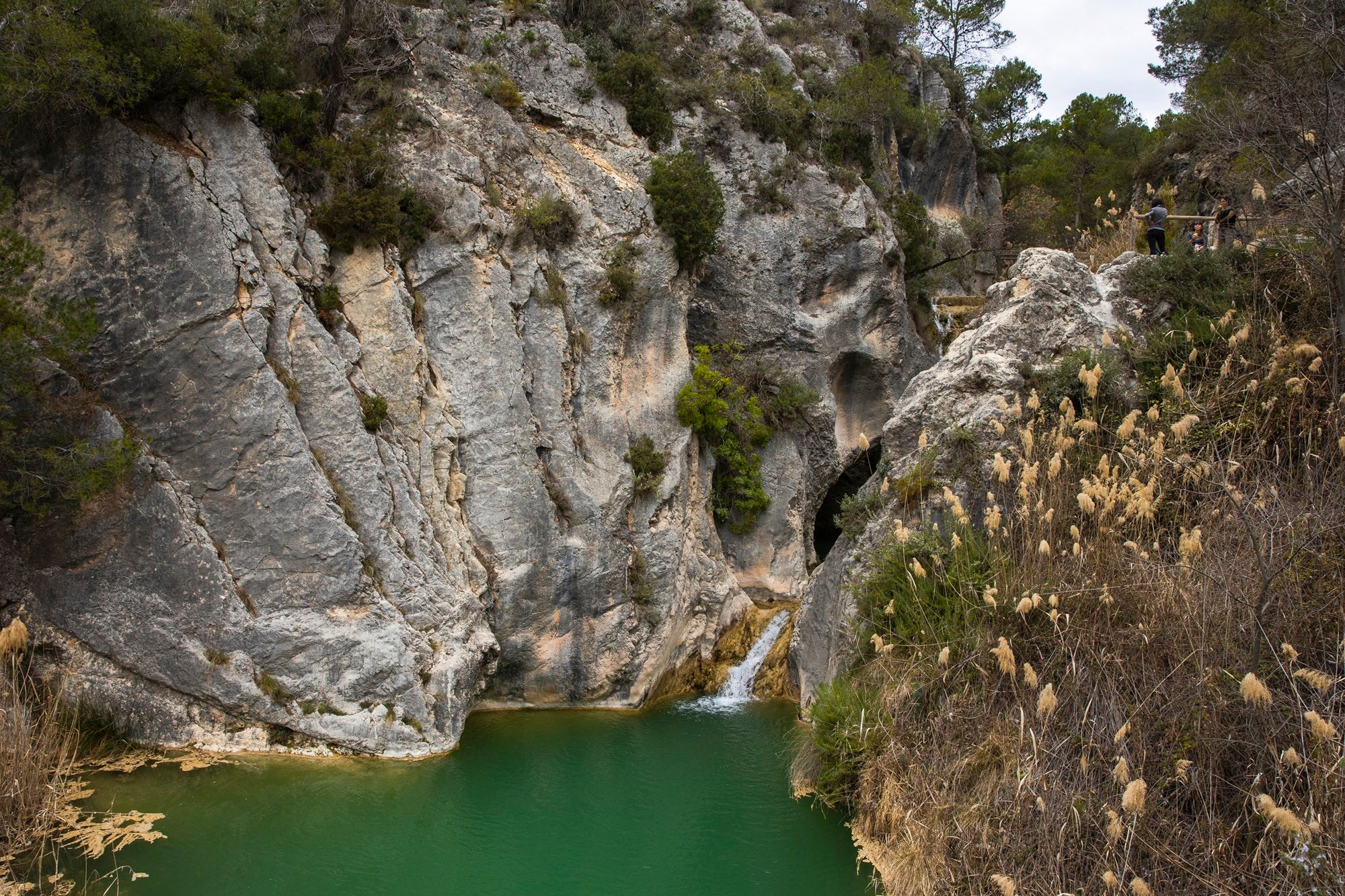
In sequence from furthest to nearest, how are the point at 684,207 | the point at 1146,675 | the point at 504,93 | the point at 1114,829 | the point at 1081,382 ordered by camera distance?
1. the point at 684,207
2. the point at 504,93
3. the point at 1081,382
4. the point at 1146,675
5. the point at 1114,829

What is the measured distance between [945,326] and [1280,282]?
14241mm

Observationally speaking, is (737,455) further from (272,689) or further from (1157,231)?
(272,689)

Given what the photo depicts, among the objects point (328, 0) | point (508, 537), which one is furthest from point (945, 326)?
point (328, 0)

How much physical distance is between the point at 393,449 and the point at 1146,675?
1031 cm

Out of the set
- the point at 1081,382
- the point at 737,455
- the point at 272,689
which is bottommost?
the point at 272,689

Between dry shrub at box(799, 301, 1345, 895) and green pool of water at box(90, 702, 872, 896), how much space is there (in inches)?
44.8

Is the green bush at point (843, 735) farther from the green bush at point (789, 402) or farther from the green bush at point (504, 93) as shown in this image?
the green bush at point (504, 93)

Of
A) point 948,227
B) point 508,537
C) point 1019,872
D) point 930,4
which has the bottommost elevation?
point 1019,872

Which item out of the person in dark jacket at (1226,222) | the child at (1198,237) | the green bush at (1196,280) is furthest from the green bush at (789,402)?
the person in dark jacket at (1226,222)

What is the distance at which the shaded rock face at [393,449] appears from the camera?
11203 mm

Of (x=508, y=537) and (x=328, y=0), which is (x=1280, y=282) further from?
(x=328, y=0)

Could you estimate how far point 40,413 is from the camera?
10602 millimetres

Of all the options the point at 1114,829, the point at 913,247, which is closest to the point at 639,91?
the point at 913,247

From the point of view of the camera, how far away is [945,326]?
24906 mm
